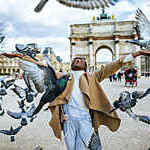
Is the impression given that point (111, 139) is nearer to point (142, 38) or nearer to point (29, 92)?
point (29, 92)

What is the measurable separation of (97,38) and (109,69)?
101 feet

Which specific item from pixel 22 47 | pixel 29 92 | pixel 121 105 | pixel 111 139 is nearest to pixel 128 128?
pixel 111 139

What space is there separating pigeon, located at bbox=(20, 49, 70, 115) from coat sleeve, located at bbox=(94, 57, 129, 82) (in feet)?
1.23

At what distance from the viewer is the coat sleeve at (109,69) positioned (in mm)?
2562

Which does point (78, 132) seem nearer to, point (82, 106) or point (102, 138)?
point (82, 106)

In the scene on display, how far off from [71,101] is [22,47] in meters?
1.03

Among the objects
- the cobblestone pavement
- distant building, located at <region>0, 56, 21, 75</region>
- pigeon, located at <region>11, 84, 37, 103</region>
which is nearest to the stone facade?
distant building, located at <region>0, 56, 21, 75</region>

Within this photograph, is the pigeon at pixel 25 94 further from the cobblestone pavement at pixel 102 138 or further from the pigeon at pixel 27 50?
the cobblestone pavement at pixel 102 138

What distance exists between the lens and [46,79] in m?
2.81

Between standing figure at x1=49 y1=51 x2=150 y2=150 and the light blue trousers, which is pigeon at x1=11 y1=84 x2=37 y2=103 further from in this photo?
the light blue trousers

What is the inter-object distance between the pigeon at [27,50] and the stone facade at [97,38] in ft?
93.4

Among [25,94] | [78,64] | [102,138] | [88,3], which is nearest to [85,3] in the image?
[88,3]

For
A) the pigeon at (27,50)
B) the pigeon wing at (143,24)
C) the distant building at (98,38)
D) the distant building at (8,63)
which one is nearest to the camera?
the pigeon wing at (143,24)

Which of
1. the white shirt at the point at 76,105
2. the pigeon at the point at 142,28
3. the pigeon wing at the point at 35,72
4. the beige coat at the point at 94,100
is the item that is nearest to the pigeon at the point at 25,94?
the pigeon wing at the point at 35,72
